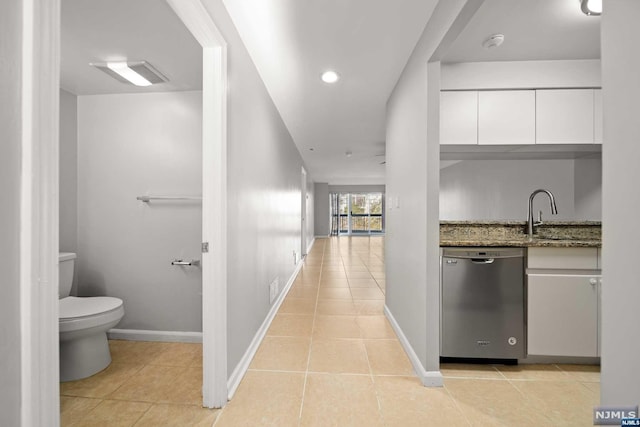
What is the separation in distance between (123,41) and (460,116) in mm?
2476

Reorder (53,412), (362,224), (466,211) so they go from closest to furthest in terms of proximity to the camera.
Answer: (53,412), (466,211), (362,224)

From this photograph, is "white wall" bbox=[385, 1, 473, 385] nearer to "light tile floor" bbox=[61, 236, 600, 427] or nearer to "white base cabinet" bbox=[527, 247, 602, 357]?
"light tile floor" bbox=[61, 236, 600, 427]

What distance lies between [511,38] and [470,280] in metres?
1.70

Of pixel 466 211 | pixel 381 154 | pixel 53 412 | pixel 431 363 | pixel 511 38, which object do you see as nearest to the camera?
pixel 53 412

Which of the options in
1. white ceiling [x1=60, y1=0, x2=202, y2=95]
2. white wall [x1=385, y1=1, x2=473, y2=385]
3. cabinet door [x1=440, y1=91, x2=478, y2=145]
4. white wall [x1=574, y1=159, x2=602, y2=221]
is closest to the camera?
white ceiling [x1=60, y1=0, x2=202, y2=95]

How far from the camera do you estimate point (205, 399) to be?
152 cm

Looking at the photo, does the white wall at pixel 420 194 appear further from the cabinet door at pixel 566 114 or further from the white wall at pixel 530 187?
the white wall at pixel 530 187

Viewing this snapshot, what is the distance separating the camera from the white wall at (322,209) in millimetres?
10883

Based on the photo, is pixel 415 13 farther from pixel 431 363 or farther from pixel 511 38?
pixel 431 363

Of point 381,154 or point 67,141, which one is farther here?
point 381,154

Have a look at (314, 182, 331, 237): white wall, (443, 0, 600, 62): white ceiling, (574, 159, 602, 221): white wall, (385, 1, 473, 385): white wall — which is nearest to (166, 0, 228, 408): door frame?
(385, 1, 473, 385): white wall

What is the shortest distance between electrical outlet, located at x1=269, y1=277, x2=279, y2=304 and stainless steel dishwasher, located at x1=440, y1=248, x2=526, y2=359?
1.60 meters

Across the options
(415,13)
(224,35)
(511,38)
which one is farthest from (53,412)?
(511,38)

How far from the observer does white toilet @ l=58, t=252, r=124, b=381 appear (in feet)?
5.75
